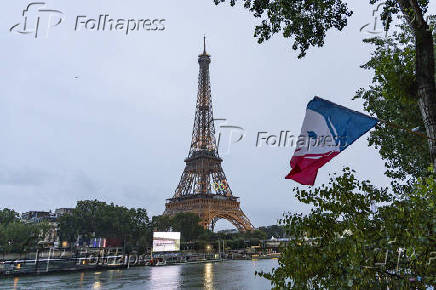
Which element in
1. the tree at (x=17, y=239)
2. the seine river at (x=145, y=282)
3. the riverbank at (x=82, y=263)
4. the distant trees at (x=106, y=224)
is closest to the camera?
the seine river at (x=145, y=282)

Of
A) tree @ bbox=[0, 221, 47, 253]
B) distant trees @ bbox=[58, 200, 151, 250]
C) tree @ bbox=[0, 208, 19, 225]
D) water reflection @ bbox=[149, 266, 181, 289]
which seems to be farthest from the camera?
tree @ bbox=[0, 208, 19, 225]

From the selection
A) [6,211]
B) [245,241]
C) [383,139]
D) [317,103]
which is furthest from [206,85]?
[317,103]

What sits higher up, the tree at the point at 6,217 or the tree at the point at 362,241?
the tree at the point at 6,217

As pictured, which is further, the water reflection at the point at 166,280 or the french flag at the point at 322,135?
the water reflection at the point at 166,280

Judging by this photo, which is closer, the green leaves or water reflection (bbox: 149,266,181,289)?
the green leaves

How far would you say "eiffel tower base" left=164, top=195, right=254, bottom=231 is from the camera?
7412cm

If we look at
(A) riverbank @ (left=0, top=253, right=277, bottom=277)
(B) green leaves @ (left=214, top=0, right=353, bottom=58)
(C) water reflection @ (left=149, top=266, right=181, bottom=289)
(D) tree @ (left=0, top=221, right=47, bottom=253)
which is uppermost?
(B) green leaves @ (left=214, top=0, right=353, bottom=58)

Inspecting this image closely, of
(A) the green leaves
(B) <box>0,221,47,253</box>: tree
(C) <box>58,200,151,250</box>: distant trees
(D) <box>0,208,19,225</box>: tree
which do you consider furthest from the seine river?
(D) <box>0,208,19,225</box>: tree

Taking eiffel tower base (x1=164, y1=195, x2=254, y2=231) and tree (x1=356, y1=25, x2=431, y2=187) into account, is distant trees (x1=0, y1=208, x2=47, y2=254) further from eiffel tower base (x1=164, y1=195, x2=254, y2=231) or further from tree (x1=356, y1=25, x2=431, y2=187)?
tree (x1=356, y1=25, x2=431, y2=187)

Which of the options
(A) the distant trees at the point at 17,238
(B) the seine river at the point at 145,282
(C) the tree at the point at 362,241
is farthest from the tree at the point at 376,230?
(A) the distant trees at the point at 17,238

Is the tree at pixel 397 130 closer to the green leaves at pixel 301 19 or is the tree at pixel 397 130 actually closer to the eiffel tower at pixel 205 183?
the green leaves at pixel 301 19

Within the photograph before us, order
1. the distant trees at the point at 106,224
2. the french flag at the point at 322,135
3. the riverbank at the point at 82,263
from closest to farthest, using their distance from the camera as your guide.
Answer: the french flag at the point at 322,135 < the riverbank at the point at 82,263 < the distant trees at the point at 106,224

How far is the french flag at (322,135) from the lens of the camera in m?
5.84

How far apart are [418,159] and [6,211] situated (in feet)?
277
